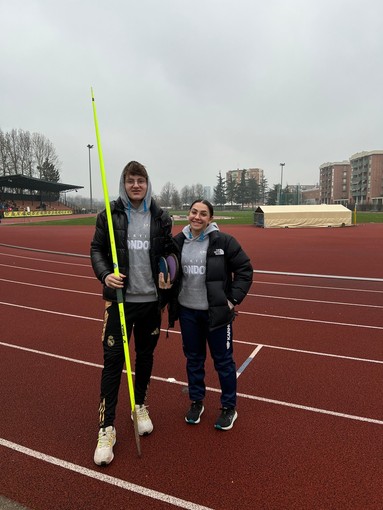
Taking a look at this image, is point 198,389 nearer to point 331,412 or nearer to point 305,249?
point 331,412

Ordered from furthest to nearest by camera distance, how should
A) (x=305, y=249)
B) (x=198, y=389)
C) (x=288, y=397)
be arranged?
(x=305, y=249) → (x=288, y=397) → (x=198, y=389)

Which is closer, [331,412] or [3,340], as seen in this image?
[331,412]

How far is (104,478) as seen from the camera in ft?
7.77

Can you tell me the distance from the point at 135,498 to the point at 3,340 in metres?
3.61

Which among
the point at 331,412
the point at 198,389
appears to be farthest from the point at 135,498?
the point at 331,412

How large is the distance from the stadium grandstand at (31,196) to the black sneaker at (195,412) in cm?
5027

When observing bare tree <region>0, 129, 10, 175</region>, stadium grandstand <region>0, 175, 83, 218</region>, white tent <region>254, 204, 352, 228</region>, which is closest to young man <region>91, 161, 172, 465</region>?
white tent <region>254, 204, 352, 228</region>

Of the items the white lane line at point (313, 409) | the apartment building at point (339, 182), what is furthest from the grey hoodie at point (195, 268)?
the apartment building at point (339, 182)

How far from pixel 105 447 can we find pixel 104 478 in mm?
211

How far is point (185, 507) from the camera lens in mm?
2129

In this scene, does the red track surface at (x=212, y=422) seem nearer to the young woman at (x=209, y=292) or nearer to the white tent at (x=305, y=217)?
the young woman at (x=209, y=292)

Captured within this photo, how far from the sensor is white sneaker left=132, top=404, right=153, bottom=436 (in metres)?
2.84

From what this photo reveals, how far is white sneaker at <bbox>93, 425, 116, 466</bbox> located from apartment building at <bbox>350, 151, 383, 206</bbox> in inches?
3932

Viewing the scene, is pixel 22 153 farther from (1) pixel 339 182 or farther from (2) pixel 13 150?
(1) pixel 339 182
